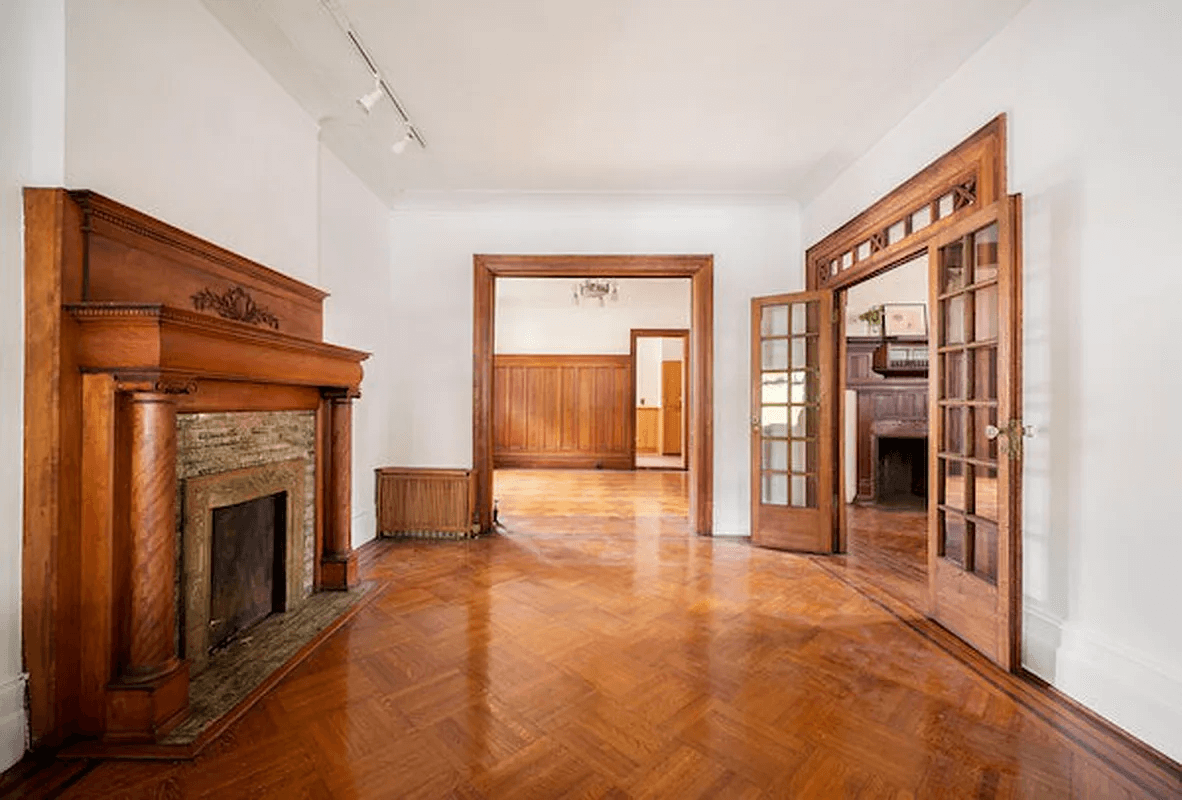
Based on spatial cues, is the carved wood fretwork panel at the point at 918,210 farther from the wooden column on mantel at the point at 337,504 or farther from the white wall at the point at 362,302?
the white wall at the point at 362,302

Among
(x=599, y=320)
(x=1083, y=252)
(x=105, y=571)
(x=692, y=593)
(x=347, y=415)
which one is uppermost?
(x=599, y=320)

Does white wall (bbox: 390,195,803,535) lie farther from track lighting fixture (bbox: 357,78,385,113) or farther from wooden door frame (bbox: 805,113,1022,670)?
track lighting fixture (bbox: 357,78,385,113)

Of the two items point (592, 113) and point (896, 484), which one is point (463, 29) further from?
point (896, 484)

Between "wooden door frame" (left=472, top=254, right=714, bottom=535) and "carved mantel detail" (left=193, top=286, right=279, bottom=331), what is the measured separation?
80.3 inches

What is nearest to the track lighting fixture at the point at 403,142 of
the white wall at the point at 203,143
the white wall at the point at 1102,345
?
the white wall at the point at 203,143

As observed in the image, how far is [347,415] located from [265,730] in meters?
1.72

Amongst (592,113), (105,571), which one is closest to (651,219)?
(592,113)

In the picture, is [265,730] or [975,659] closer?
[265,730]

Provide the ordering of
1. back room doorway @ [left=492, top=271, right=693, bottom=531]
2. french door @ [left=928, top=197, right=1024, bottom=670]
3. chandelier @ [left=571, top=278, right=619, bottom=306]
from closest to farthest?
french door @ [left=928, top=197, right=1024, bottom=670] < chandelier @ [left=571, top=278, right=619, bottom=306] < back room doorway @ [left=492, top=271, right=693, bottom=531]

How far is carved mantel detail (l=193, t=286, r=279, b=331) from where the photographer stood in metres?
2.18

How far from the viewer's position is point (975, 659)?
2260 mm

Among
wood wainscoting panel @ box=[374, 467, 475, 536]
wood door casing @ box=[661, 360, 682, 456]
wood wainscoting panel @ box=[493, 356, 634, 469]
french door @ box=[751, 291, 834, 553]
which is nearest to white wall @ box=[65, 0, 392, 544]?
wood wainscoting panel @ box=[374, 467, 475, 536]

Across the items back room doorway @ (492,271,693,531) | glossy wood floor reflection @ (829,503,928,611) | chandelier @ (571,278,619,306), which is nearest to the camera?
glossy wood floor reflection @ (829,503,928,611)

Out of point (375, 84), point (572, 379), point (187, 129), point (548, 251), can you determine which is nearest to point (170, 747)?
point (187, 129)
